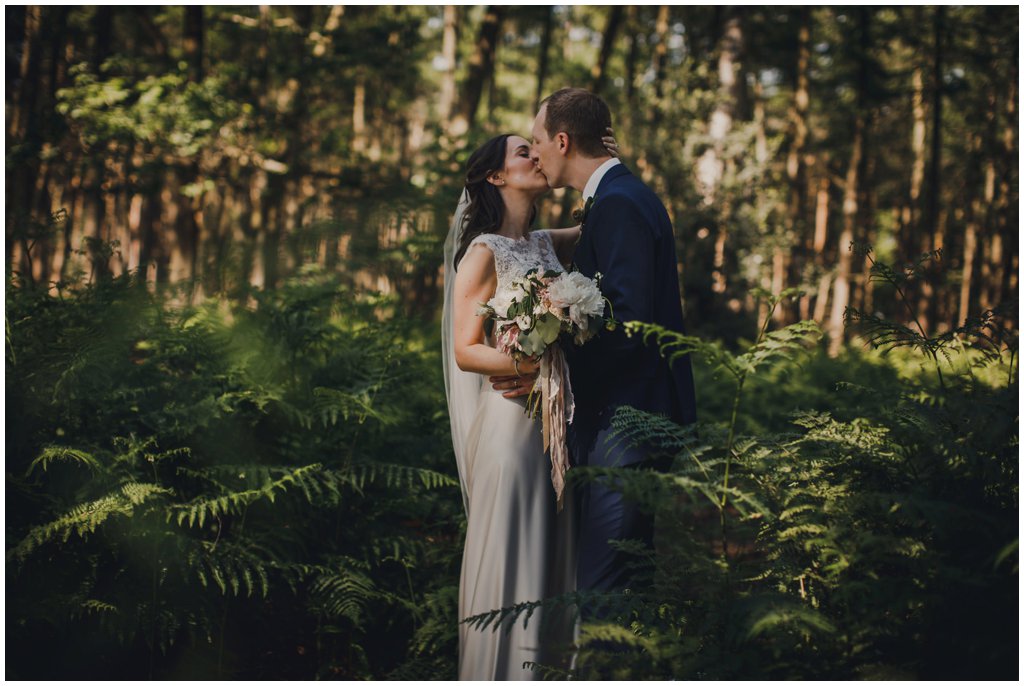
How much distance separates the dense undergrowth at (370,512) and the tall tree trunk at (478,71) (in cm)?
696

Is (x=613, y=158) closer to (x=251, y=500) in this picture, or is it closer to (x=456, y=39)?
(x=251, y=500)

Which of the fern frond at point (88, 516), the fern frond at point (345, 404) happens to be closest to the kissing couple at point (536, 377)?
the fern frond at point (345, 404)

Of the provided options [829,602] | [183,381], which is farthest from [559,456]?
[183,381]

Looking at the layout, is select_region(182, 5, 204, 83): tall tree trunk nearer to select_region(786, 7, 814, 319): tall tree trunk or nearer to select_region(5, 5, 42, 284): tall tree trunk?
select_region(5, 5, 42, 284): tall tree trunk

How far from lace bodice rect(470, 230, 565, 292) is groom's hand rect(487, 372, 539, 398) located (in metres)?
0.45

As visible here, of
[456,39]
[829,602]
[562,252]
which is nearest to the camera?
[829,602]

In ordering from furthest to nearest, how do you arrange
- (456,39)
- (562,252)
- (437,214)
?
(456,39) → (437,214) → (562,252)

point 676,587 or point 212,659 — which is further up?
point 676,587

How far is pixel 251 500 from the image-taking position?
4.03m

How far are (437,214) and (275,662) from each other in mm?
4779

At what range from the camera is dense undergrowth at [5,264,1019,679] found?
7.80 ft

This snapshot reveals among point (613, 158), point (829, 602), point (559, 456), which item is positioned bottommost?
point (829, 602)

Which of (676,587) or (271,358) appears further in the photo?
(271,358)

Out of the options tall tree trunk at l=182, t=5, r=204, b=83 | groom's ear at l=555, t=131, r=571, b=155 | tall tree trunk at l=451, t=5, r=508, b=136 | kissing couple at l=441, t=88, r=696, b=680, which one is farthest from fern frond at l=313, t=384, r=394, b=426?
tall tree trunk at l=182, t=5, r=204, b=83
